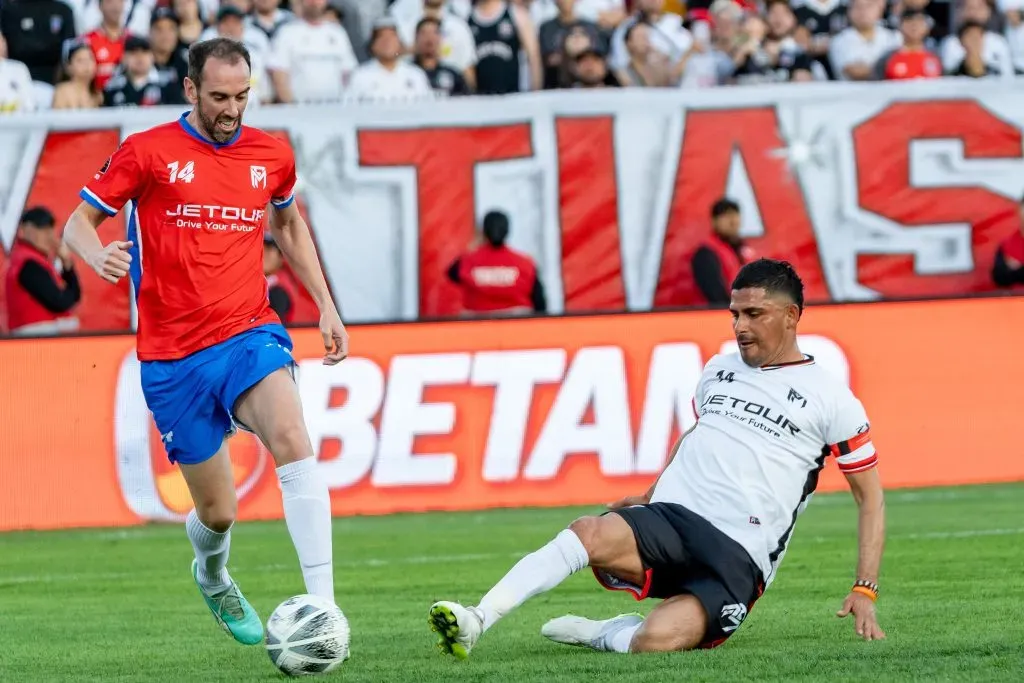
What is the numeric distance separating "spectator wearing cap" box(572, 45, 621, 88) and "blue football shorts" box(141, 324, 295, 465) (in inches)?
387

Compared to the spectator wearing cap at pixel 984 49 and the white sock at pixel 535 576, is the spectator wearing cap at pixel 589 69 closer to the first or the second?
the spectator wearing cap at pixel 984 49

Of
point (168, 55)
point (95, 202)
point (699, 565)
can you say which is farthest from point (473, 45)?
point (699, 565)

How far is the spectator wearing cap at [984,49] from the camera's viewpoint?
18.1 m

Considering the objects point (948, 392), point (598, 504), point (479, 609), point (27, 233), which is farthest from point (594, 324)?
point (479, 609)

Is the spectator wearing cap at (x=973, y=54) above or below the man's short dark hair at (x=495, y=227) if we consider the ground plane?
above

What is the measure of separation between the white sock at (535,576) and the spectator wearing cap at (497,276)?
29.5ft

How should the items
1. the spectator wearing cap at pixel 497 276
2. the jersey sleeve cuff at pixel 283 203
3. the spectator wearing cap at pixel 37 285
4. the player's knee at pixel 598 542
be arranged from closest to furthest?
the player's knee at pixel 598 542 → the jersey sleeve cuff at pixel 283 203 → the spectator wearing cap at pixel 37 285 → the spectator wearing cap at pixel 497 276

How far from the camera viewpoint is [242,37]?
54.5 feet

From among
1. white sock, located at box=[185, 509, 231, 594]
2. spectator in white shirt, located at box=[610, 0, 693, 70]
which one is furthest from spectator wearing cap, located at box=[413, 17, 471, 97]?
white sock, located at box=[185, 509, 231, 594]

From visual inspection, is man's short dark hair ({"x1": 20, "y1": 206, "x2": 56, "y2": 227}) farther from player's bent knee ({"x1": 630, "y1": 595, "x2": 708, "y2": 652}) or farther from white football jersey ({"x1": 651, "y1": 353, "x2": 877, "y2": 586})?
player's bent knee ({"x1": 630, "y1": 595, "x2": 708, "y2": 652})

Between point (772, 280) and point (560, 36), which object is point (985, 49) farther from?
point (772, 280)

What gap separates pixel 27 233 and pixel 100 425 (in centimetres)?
241

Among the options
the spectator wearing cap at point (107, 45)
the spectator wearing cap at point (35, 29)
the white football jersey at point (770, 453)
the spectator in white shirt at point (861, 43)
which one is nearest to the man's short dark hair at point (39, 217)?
the spectator wearing cap at point (107, 45)

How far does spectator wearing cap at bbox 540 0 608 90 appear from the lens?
1728 centimetres
